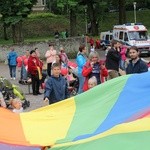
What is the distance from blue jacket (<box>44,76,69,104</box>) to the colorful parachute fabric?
1.20 metres

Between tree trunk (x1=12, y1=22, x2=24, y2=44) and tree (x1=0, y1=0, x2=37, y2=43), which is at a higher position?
tree (x1=0, y1=0, x2=37, y2=43)

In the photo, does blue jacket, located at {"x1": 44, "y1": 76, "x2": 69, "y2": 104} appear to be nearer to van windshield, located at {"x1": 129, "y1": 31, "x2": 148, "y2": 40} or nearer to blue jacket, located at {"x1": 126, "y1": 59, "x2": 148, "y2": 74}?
blue jacket, located at {"x1": 126, "y1": 59, "x2": 148, "y2": 74}

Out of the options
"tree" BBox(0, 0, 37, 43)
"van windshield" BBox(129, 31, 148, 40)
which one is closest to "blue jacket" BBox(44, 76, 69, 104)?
"van windshield" BBox(129, 31, 148, 40)

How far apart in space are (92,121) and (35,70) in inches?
399

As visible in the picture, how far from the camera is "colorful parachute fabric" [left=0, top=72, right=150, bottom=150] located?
17.5 feet

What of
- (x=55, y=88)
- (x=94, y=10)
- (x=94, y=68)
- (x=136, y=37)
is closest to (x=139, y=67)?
(x=94, y=68)

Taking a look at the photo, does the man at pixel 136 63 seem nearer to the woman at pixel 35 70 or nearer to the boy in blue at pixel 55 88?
the boy in blue at pixel 55 88

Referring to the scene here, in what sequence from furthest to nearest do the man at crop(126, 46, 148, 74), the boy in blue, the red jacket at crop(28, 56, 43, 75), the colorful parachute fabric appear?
the red jacket at crop(28, 56, 43, 75), the man at crop(126, 46, 148, 74), the boy in blue, the colorful parachute fabric

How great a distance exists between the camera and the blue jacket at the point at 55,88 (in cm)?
930

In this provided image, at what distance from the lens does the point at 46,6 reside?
64.9 m

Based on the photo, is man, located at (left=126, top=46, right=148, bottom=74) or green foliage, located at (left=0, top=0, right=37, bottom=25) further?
green foliage, located at (left=0, top=0, right=37, bottom=25)

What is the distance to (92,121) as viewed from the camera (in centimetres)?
707

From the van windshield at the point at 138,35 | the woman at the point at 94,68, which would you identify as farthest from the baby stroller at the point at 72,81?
the van windshield at the point at 138,35

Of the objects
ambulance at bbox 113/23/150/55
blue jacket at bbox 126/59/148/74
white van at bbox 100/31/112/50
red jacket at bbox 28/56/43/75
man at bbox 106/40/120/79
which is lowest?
white van at bbox 100/31/112/50
